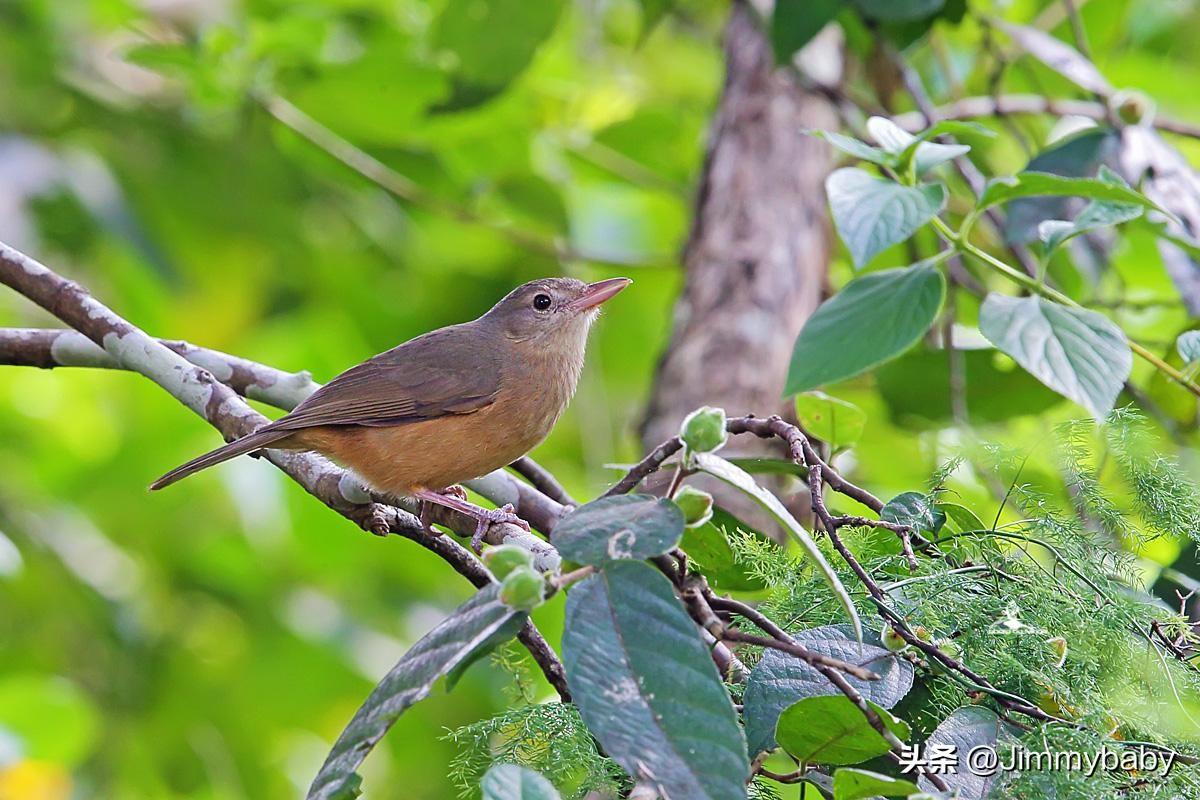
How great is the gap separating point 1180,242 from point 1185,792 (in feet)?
6.72

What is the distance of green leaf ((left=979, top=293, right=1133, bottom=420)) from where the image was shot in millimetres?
2160

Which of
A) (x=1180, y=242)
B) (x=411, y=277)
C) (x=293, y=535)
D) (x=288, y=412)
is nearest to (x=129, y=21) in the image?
(x=411, y=277)

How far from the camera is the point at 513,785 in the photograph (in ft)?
5.15

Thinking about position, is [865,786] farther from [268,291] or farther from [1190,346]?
[268,291]

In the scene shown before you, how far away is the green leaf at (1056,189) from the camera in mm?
2438

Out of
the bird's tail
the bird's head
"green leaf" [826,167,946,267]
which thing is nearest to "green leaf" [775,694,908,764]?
"green leaf" [826,167,946,267]

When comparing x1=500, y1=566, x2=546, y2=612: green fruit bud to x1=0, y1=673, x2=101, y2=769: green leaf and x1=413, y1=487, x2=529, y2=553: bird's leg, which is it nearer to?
x1=413, y1=487, x2=529, y2=553: bird's leg

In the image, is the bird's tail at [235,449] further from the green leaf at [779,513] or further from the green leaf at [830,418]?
the green leaf at [779,513]

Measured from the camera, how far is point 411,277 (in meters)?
6.55

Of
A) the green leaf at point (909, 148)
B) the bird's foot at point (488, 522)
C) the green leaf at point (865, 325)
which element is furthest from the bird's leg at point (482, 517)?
the green leaf at point (909, 148)

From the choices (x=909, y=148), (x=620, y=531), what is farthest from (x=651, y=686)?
(x=909, y=148)

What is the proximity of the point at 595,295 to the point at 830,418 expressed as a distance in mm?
1870

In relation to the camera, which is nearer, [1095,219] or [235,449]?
[1095,219]

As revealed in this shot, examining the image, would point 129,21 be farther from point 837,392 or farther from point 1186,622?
point 1186,622
